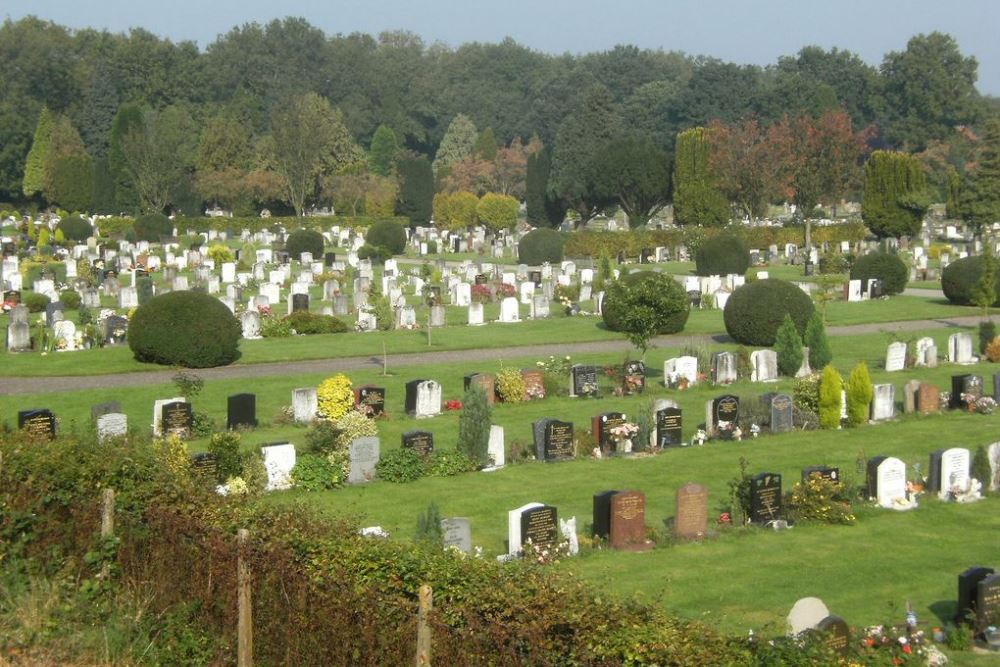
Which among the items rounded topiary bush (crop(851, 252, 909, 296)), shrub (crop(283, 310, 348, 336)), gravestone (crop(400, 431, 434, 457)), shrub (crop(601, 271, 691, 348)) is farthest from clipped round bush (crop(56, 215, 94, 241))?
gravestone (crop(400, 431, 434, 457))

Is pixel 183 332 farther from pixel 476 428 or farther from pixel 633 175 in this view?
pixel 633 175

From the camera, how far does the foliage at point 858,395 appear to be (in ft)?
74.2

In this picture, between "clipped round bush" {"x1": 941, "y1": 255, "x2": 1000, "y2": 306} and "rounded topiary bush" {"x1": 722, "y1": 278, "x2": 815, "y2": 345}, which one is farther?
"clipped round bush" {"x1": 941, "y1": 255, "x2": 1000, "y2": 306}

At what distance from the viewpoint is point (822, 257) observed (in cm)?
5266

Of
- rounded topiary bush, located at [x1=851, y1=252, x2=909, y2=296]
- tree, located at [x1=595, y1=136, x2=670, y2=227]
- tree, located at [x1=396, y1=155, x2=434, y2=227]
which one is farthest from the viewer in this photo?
tree, located at [x1=396, y1=155, x2=434, y2=227]

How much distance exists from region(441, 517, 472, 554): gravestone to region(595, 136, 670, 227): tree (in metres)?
57.8

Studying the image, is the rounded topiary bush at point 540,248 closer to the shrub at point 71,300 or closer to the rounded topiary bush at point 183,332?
the shrub at point 71,300

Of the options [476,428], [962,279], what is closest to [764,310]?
[962,279]

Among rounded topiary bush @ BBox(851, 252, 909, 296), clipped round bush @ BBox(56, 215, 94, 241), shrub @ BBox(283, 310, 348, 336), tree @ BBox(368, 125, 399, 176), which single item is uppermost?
tree @ BBox(368, 125, 399, 176)

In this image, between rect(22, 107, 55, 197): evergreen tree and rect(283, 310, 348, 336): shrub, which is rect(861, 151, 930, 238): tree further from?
rect(22, 107, 55, 197): evergreen tree

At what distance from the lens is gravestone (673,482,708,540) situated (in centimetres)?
1605

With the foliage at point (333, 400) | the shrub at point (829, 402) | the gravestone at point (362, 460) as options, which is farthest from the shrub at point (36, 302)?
the shrub at point (829, 402)

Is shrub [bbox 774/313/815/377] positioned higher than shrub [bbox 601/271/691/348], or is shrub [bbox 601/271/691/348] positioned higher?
shrub [bbox 601/271/691/348]

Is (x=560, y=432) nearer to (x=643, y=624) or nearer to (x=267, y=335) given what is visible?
(x=643, y=624)
